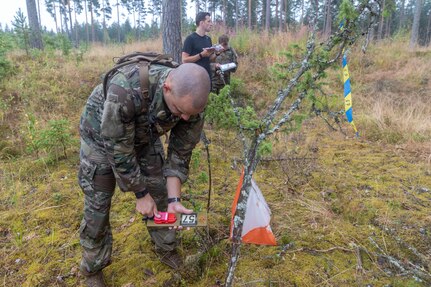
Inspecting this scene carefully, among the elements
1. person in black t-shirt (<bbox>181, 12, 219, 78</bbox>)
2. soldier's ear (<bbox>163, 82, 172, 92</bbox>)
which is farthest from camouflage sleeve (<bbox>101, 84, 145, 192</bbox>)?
person in black t-shirt (<bbox>181, 12, 219, 78</bbox>)

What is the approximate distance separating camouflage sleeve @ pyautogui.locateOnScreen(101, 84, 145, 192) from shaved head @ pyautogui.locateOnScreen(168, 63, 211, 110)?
32 centimetres

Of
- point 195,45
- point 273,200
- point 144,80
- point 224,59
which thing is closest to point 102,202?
point 144,80

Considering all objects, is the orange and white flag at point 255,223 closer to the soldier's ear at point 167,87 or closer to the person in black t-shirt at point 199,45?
the soldier's ear at point 167,87

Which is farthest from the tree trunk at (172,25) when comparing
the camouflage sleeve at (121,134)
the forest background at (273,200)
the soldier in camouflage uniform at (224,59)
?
the camouflage sleeve at (121,134)

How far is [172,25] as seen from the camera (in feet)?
16.4

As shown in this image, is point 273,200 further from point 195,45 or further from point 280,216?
point 195,45

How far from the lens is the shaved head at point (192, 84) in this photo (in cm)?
161

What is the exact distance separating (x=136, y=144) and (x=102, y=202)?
0.50 metres

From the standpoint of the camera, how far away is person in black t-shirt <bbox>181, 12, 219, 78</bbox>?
4828mm

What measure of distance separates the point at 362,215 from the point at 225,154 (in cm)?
216

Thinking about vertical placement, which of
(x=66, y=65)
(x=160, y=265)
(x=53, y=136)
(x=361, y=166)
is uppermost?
(x=66, y=65)

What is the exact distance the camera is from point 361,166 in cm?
415

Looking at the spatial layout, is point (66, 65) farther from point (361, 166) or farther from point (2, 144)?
point (361, 166)

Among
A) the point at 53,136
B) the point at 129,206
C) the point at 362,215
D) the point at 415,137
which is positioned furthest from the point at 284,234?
the point at 415,137
